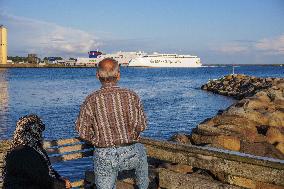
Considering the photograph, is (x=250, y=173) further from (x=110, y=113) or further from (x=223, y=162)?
(x=110, y=113)

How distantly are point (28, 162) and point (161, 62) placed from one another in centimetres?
15756

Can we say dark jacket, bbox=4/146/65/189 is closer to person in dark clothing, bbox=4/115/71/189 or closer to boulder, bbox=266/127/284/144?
person in dark clothing, bbox=4/115/71/189

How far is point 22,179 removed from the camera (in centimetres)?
334

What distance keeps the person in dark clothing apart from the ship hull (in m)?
152

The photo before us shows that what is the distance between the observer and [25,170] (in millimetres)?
3309

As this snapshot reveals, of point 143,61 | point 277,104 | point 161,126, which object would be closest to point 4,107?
point 161,126

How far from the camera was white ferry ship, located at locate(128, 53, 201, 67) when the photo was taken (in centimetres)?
15688

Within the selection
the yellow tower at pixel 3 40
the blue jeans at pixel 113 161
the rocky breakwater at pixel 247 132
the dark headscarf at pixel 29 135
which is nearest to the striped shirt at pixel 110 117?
the blue jeans at pixel 113 161

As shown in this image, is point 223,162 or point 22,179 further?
point 223,162

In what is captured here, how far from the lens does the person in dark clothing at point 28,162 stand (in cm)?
332

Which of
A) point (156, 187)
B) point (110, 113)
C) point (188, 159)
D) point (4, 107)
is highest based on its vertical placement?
point (110, 113)

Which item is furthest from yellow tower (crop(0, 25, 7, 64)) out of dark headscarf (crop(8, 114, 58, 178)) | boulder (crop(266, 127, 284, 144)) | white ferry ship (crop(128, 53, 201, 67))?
dark headscarf (crop(8, 114, 58, 178))

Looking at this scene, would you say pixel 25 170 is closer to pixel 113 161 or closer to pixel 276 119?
pixel 113 161

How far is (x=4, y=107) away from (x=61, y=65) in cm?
16015
